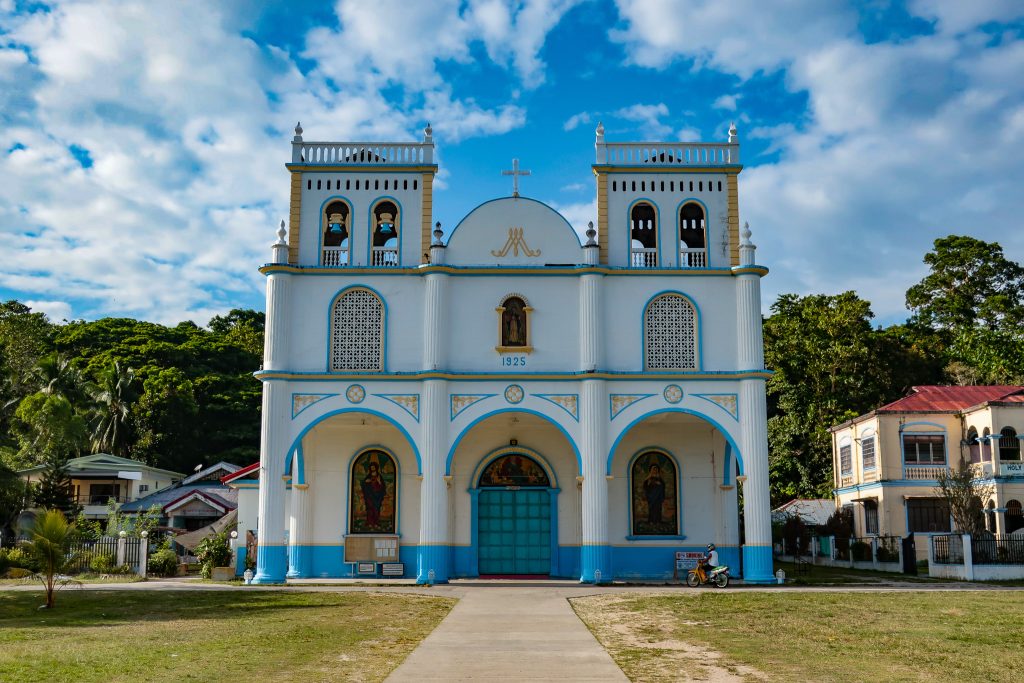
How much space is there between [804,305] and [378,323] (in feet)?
104

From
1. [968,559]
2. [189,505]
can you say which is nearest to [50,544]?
[968,559]

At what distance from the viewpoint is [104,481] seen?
1757 inches

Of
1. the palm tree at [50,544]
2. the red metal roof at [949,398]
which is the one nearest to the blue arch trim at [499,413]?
the palm tree at [50,544]

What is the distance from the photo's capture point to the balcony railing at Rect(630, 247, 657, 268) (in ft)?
89.2

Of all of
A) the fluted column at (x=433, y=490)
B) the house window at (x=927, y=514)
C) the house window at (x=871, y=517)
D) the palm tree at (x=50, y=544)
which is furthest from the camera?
the house window at (x=871, y=517)

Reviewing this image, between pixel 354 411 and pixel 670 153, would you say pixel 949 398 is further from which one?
pixel 354 411

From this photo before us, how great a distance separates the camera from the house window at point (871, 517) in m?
38.9

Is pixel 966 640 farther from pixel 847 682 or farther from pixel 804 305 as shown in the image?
pixel 804 305

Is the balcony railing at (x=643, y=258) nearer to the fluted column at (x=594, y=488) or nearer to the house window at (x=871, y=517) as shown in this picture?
the fluted column at (x=594, y=488)

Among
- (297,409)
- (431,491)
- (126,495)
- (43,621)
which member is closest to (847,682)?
(43,621)

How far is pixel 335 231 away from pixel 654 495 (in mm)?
11247

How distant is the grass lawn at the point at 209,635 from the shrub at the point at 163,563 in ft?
23.2

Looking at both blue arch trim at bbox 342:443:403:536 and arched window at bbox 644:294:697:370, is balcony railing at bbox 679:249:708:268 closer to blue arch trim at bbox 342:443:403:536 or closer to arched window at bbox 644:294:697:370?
arched window at bbox 644:294:697:370

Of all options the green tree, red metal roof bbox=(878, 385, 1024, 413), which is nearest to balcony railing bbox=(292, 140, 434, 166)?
red metal roof bbox=(878, 385, 1024, 413)
